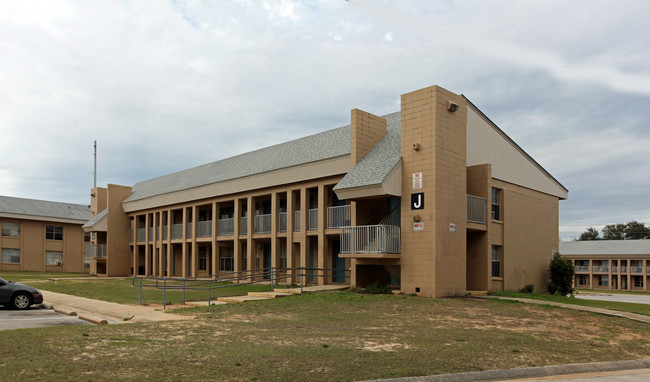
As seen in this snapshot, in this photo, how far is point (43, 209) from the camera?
2148 inches

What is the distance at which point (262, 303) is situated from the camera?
18.8m

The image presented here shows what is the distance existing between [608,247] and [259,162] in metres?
57.7

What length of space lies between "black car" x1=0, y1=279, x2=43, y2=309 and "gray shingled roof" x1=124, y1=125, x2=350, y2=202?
13210 millimetres

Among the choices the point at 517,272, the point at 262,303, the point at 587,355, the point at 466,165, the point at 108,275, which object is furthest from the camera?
the point at 108,275

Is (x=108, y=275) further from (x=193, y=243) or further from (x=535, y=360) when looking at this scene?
(x=535, y=360)

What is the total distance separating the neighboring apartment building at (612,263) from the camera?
67938 millimetres

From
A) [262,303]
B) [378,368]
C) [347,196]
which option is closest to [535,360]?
[378,368]

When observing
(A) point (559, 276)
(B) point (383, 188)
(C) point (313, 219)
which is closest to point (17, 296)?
(B) point (383, 188)

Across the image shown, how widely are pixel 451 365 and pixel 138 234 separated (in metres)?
38.6

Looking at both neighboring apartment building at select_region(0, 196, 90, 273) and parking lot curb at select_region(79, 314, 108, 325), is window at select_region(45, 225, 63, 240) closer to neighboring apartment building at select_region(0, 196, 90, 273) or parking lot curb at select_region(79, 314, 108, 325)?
neighboring apartment building at select_region(0, 196, 90, 273)

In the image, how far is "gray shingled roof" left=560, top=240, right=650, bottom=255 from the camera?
67.8 meters

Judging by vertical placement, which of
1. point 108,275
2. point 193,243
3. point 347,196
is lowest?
point 108,275

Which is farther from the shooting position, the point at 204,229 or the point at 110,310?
the point at 204,229

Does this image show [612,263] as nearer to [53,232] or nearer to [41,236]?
[53,232]
